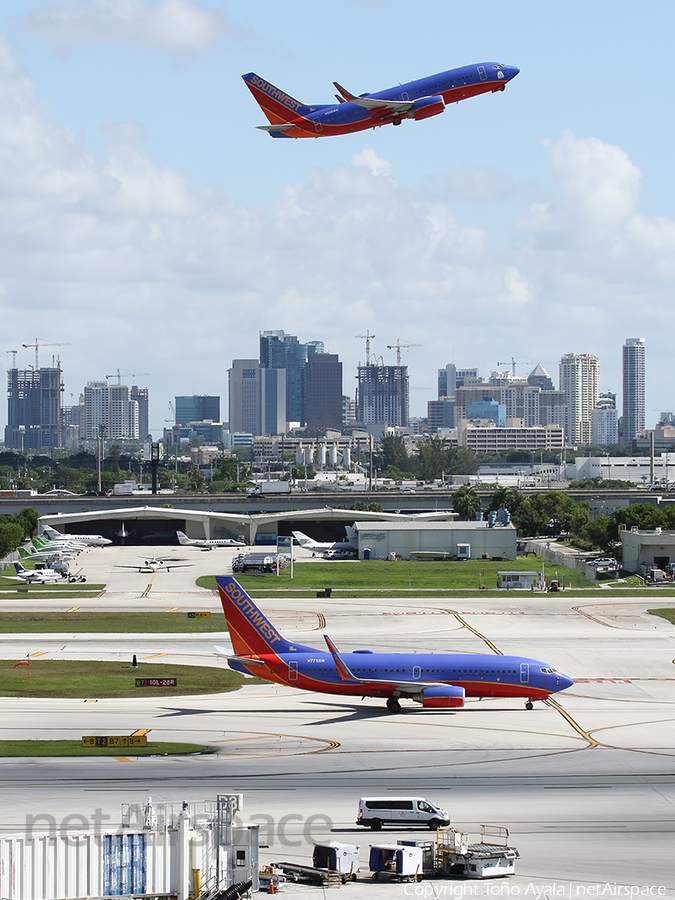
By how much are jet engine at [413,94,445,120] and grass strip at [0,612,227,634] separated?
148 ft

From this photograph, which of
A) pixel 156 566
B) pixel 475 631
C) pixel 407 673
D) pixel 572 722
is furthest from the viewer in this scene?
pixel 156 566

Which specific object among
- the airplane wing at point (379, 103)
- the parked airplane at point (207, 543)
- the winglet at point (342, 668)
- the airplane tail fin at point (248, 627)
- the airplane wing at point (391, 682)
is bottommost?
the parked airplane at point (207, 543)

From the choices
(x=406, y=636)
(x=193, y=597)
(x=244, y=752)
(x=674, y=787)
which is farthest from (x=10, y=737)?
(x=193, y=597)

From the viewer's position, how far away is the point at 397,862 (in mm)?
32469

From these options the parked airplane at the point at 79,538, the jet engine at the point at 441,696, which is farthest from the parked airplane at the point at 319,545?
the jet engine at the point at 441,696

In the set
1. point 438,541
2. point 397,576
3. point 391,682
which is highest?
point 391,682

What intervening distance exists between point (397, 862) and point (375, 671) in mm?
26036

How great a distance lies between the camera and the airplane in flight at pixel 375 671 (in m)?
58.2

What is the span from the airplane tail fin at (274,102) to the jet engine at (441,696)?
37439mm

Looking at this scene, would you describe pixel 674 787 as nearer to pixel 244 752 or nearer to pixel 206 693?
pixel 244 752

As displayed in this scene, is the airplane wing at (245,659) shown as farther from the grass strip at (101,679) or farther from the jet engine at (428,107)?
the jet engine at (428,107)

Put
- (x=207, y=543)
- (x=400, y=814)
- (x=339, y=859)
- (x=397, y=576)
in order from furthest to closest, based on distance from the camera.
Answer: (x=207, y=543)
(x=397, y=576)
(x=400, y=814)
(x=339, y=859)

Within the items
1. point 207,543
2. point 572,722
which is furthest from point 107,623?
point 207,543

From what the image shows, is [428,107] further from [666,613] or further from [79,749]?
[666,613]
